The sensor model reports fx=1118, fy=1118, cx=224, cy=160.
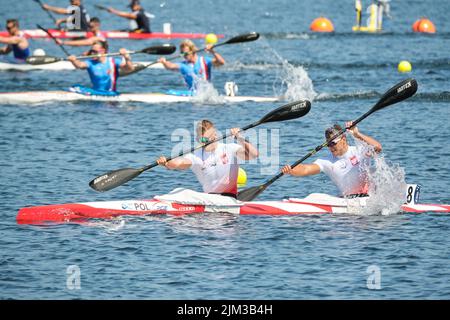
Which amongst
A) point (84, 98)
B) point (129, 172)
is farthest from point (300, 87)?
point (129, 172)

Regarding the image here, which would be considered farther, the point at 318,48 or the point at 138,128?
the point at 318,48

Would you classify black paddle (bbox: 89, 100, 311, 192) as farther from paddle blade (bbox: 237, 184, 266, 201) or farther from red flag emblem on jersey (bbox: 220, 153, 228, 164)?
paddle blade (bbox: 237, 184, 266, 201)

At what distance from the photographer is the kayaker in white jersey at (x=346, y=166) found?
63.7ft

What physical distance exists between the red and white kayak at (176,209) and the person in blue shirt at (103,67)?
1195 cm

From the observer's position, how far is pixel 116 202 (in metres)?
19.7

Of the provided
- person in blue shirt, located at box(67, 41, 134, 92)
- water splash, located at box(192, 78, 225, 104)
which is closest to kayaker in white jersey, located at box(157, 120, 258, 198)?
person in blue shirt, located at box(67, 41, 134, 92)

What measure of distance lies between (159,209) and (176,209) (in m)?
0.30

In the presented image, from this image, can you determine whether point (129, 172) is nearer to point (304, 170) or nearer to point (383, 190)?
point (304, 170)

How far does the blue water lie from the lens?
16188mm

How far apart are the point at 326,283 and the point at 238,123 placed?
552 inches

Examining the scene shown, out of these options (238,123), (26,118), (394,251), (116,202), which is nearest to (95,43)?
(26,118)
